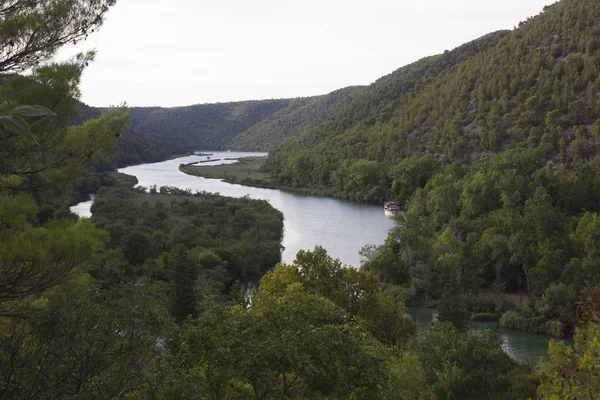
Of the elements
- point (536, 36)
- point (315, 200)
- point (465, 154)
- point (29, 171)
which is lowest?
point (315, 200)

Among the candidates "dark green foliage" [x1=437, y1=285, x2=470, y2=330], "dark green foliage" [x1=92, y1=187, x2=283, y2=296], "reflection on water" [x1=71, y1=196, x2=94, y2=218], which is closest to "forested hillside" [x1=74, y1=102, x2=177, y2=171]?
"reflection on water" [x1=71, y1=196, x2=94, y2=218]

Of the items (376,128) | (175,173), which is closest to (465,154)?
(376,128)

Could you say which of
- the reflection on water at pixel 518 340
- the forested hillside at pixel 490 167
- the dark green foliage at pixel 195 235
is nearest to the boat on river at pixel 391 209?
the forested hillside at pixel 490 167

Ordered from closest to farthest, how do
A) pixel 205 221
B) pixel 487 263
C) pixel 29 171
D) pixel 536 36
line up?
pixel 29 171
pixel 487 263
pixel 205 221
pixel 536 36

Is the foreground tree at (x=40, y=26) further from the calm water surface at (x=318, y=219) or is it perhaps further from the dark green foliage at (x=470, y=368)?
the calm water surface at (x=318, y=219)

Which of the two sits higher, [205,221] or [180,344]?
[180,344]

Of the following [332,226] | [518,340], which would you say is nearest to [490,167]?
[332,226]

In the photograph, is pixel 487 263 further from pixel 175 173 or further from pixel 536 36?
pixel 175 173
